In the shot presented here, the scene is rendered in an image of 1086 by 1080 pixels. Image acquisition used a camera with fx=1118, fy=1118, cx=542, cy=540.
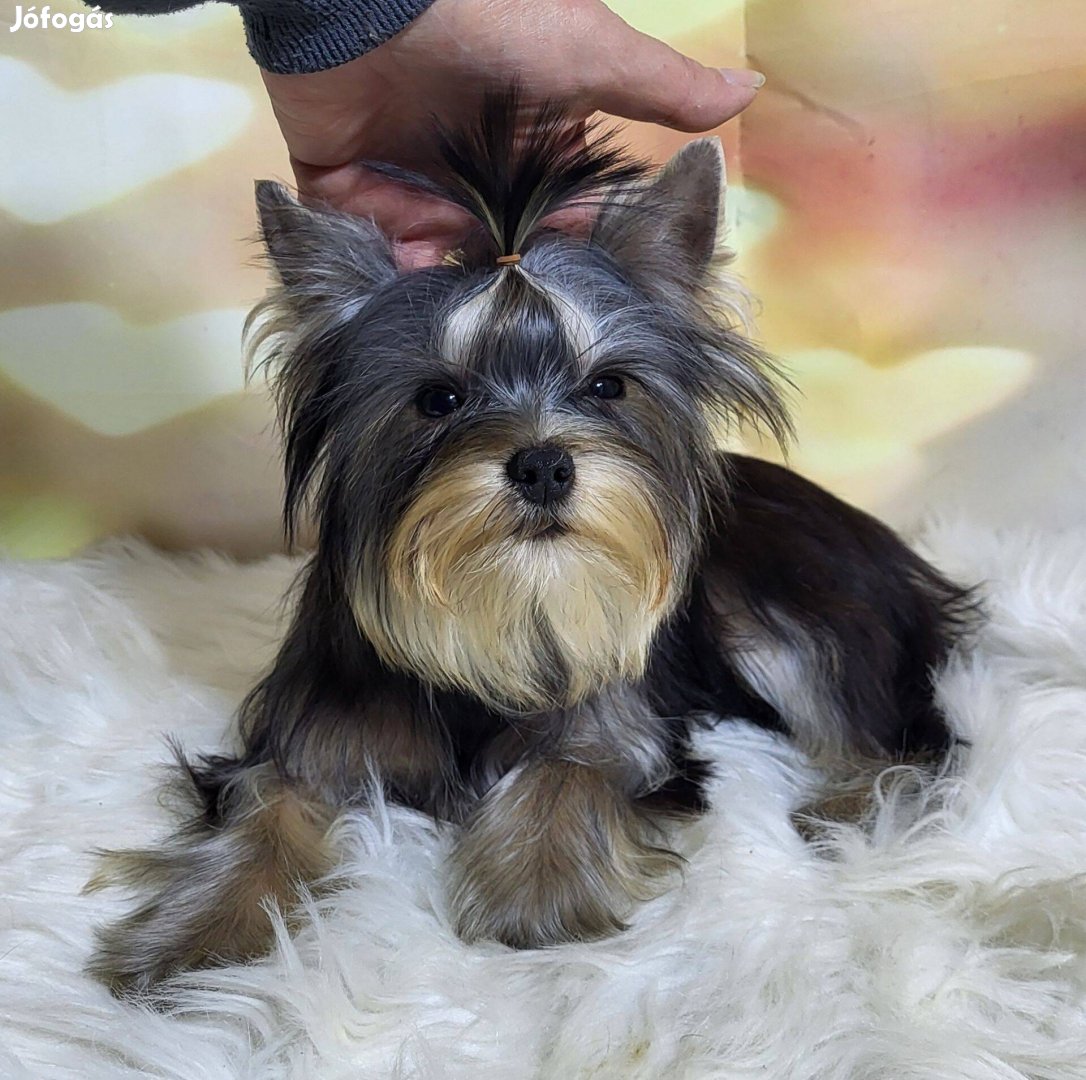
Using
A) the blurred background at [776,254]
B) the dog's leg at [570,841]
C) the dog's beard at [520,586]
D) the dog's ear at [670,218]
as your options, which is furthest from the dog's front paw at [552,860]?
the blurred background at [776,254]

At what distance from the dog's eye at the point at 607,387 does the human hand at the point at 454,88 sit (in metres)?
0.26

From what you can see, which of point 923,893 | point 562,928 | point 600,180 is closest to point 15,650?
point 562,928

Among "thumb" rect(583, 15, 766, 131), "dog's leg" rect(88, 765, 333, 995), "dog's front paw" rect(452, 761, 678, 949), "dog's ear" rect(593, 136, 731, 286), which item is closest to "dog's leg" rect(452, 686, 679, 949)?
"dog's front paw" rect(452, 761, 678, 949)

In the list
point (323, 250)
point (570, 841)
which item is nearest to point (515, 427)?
point (323, 250)

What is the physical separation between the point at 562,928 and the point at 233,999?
0.33m

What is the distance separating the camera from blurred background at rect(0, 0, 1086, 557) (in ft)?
6.66

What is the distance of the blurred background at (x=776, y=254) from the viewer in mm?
2031

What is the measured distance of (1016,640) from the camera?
1.75m

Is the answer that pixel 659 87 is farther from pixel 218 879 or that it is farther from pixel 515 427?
pixel 218 879

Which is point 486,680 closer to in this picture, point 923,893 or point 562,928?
point 562,928

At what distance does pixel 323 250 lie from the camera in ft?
4.02

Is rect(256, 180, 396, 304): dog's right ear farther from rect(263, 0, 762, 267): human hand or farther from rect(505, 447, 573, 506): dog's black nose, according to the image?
rect(505, 447, 573, 506): dog's black nose

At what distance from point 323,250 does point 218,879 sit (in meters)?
0.68

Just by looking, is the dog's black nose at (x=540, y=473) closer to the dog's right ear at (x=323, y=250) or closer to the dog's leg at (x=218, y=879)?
the dog's right ear at (x=323, y=250)
